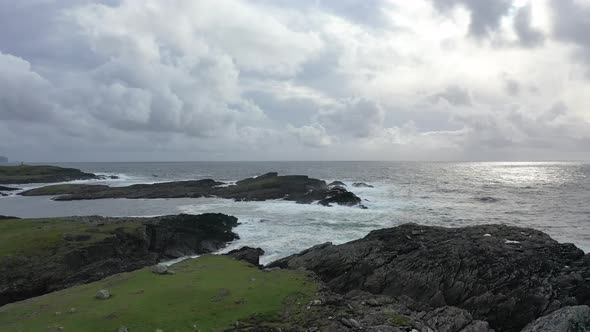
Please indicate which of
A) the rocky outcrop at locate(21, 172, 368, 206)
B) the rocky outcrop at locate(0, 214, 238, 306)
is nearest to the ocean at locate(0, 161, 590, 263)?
the rocky outcrop at locate(0, 214, 238, 306)

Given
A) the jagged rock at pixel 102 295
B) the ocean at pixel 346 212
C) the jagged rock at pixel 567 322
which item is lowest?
the ocean at pixel 346 212

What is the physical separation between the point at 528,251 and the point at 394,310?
15264mm

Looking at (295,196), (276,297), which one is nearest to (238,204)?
(295,196)

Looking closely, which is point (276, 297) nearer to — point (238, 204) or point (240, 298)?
point (240, 298)

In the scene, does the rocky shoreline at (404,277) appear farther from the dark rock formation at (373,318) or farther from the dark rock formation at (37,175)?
the dark rock formation at (37,175)

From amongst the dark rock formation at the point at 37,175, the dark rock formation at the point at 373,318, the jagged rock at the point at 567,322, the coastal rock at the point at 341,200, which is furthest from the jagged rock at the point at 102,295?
the dark rock formation at the point at 37,175

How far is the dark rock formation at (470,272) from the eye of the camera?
2183cm

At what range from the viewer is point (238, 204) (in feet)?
249

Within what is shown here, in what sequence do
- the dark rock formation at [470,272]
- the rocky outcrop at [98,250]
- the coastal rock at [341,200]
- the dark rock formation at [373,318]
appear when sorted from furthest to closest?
the coastal rock at [341,200]
the rocky outcrop at [98,250]
the dark rock formation at [470,272]
the dark rock formation at [373,318]

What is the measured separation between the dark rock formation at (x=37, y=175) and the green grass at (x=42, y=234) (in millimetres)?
114212

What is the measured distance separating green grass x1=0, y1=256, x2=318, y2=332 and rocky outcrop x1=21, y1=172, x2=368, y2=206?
5359 cm

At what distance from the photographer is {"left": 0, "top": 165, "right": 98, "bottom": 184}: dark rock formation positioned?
Result: 13411 cm

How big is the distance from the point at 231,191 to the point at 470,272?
246 feet

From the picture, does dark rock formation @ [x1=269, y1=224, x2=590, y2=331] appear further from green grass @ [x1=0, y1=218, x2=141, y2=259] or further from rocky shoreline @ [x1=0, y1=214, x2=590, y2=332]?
green grass @ [x1=0, y1=218, x2=141, y2=259]
